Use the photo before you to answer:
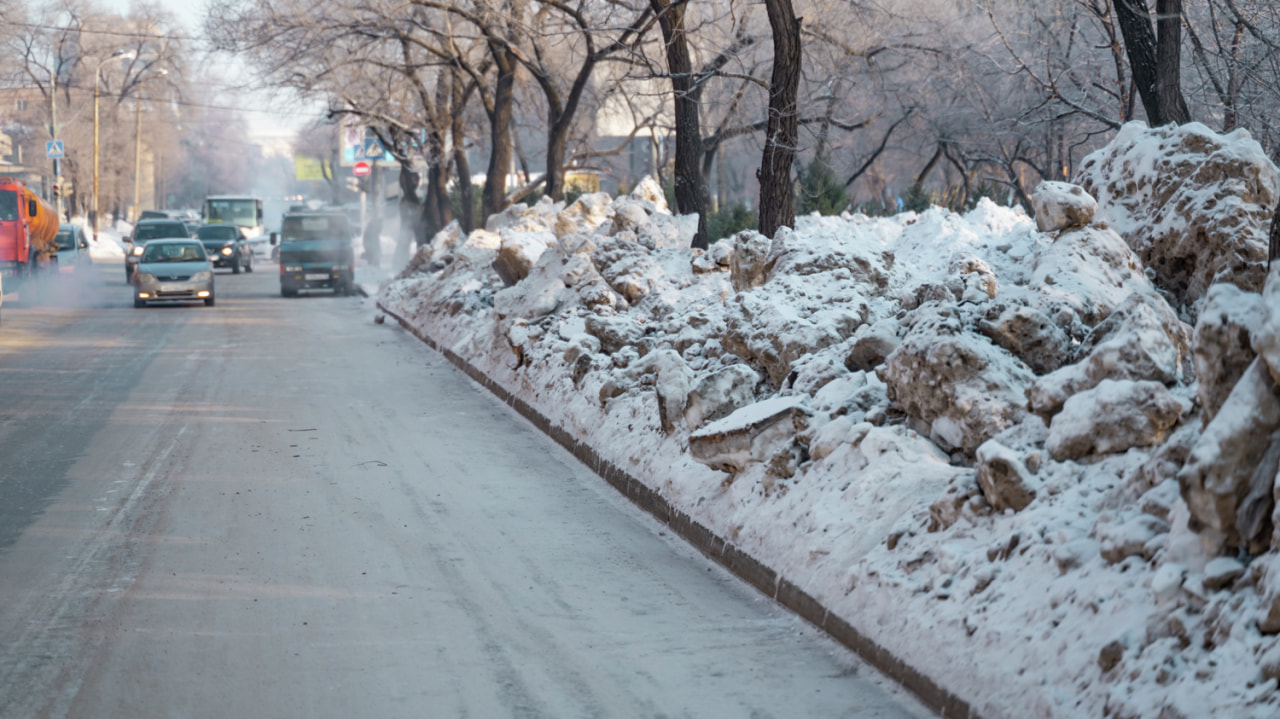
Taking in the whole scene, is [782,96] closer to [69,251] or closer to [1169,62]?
[1169,62]

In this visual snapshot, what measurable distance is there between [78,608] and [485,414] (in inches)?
254

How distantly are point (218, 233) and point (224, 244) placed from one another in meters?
0.76

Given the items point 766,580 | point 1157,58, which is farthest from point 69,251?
point 766,580

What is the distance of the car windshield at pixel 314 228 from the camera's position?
3073cm

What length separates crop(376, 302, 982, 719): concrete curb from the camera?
4773mm

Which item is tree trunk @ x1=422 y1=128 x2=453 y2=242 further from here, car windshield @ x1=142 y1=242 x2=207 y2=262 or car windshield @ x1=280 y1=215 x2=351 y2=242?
car windshield @ x1=142 y1=242 x2=207 y2=262

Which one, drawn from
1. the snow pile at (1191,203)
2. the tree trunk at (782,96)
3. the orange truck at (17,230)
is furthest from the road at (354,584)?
the orange truck at (17,230)

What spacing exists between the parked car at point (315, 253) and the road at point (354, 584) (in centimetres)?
1758

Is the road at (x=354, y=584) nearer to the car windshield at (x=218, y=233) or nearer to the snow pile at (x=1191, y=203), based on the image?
the snow pile at (x=1191, y=203)

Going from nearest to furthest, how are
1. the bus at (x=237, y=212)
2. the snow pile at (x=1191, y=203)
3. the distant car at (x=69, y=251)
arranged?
the snow pile at (x=1191, y=203)
the distant car at (x=69, y=251)
the bus at (x=237, y=212)

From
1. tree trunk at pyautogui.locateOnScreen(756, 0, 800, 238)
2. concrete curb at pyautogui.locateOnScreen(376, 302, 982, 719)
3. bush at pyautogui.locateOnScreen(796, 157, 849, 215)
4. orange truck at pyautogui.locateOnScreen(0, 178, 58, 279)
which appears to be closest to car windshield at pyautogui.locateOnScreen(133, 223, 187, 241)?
orange truck at pyautogui.locateOnScreen(0, 178, 58, 279)

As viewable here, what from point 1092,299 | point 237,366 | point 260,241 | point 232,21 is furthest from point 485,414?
point 260,241

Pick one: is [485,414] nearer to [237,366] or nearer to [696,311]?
[696,311]

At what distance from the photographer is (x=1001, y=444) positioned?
592cm
